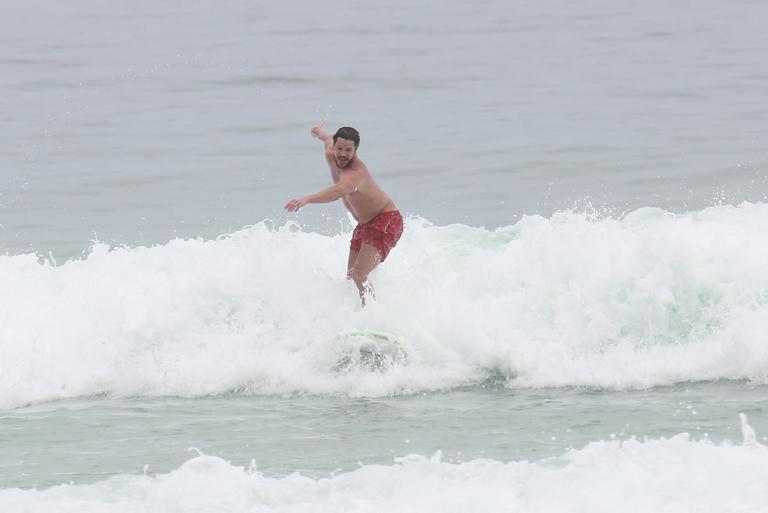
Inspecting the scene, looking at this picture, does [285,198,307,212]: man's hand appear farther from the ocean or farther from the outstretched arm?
the ocean

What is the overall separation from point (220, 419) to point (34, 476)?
1.60 m

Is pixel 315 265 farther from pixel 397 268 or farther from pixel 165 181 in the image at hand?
pixel 165 181

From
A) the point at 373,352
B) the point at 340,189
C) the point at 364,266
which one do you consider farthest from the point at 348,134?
the point at 373,352

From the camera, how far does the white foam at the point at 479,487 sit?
21.3ft

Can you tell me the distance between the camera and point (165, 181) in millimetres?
17609

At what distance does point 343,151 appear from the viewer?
31.9 feet

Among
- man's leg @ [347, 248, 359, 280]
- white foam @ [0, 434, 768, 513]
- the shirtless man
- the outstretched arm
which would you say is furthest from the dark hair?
white foam @ [0, 434, 768, 513]

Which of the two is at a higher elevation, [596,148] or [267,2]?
[267,2]

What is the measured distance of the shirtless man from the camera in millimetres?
9742

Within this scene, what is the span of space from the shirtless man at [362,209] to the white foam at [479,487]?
313cm

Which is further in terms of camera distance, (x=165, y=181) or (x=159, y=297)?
(x=165, y=181)

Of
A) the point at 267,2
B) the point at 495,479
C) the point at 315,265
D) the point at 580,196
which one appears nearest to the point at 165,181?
the point at 580,196

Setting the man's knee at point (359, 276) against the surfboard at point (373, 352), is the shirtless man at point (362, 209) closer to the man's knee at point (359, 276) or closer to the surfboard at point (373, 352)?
the man's knee at point (359, 276)

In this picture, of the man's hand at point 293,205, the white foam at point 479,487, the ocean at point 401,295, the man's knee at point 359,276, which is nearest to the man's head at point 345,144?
the man's knee at point 359,276
